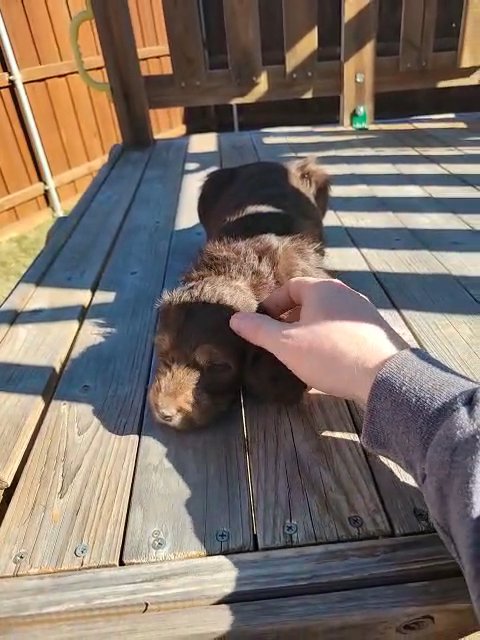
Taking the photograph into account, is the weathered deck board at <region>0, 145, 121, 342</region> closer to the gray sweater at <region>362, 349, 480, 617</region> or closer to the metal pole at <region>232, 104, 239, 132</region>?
the gray sweater at <region>362, 349, 480, 617</region>

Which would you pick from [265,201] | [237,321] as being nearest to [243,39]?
[265,201]

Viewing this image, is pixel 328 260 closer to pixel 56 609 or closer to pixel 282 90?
pixel 56 609

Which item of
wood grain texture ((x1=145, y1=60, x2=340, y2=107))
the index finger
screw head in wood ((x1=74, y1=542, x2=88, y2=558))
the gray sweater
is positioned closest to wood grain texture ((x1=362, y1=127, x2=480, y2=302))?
the index finger

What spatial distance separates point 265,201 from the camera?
9.70 feet

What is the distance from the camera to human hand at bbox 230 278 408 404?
1.45 m

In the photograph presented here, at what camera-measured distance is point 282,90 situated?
224 inches

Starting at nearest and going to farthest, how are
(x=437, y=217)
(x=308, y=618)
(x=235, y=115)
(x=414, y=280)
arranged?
1. (x=308, y=618)
2. (x=414, y=280)
3. (x=437, y=217)
4. (x=235, y=115)

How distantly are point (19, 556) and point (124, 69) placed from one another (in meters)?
5.08

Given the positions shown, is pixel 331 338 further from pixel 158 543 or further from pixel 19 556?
pixel 19 556

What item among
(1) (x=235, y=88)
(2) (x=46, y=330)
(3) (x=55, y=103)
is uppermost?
(1) (x=235, y=88)

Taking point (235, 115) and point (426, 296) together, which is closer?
point (426, 296)

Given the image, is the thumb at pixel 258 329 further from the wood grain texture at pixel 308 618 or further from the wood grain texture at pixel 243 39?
the wood grain texture at pixel 243 39

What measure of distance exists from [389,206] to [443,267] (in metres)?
0.99

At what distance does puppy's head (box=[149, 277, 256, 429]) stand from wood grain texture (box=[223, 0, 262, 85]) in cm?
430
